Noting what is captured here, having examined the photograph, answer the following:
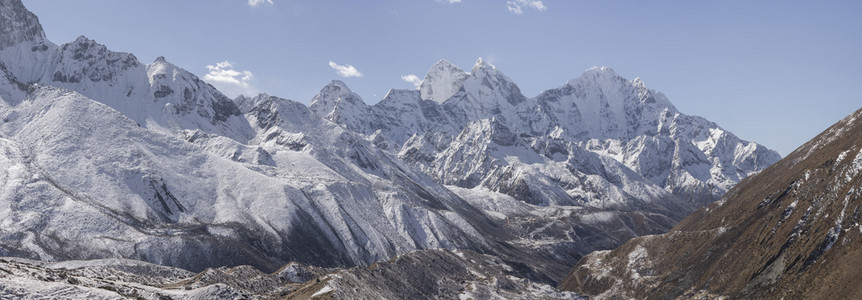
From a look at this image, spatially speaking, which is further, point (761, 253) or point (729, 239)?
point (729, 239)

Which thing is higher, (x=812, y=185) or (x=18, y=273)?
(x=812, y=185)

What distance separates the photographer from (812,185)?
177 m

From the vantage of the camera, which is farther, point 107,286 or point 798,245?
point 798,245

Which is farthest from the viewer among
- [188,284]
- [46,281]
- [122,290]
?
[188,284]

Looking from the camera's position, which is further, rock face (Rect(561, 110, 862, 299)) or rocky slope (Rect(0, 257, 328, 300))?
rock face (Rect(561, 110, 862, 299))

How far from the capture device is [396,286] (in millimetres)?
187125

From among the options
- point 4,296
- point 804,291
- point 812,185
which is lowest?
point 804,291

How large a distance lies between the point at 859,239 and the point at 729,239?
59.4 metres

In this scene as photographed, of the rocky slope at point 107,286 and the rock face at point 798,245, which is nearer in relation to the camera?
the rocky slope at point 107,286

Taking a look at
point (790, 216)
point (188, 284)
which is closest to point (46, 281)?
point (188, 284)

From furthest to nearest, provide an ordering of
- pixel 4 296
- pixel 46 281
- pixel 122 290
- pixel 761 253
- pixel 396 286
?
pixel 396 286 < pixel 761 253 < pixel 122 290 < pixel 46 281 < pixel 4 296

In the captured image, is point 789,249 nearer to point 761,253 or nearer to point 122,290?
point 761,253

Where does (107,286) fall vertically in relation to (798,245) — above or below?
below

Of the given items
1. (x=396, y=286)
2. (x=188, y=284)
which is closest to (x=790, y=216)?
(x=396, y=286)
